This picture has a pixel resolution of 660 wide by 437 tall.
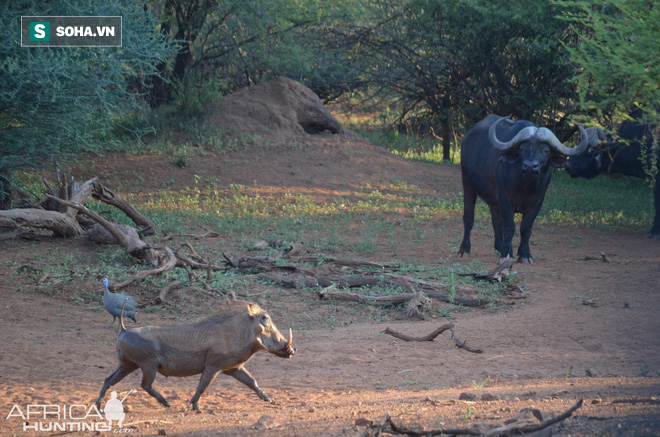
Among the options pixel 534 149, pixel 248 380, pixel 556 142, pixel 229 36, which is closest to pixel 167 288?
pixel 248 380

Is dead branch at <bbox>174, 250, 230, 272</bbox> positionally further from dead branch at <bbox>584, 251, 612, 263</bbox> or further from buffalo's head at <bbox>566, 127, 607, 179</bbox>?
buffalo's head at <bbox>566, 127, 607, 179</bbox>

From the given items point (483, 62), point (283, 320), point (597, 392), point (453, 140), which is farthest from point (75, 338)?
point (453, 140)

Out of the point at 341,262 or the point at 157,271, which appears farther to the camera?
the point at 341,262

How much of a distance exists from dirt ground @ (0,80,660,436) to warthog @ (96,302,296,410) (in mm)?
275

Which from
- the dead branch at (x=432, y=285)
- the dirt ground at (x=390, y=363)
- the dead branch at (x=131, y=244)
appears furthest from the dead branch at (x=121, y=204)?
the dead branch at (x=432, y=285)

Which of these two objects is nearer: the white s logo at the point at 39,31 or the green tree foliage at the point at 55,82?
the green tree foliage at the point at 55,82

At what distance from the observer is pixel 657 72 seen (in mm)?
5727

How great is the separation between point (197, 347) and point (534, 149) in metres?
6.81

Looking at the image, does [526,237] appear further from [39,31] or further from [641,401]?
[39,31]

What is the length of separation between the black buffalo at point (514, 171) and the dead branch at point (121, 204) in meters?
5.02

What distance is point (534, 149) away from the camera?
10.2 m

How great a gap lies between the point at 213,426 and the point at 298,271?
4662 mm

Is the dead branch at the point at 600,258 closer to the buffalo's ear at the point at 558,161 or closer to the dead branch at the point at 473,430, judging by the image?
the buffalo's ear at the point at 558,161

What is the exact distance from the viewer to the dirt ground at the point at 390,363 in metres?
4.50
